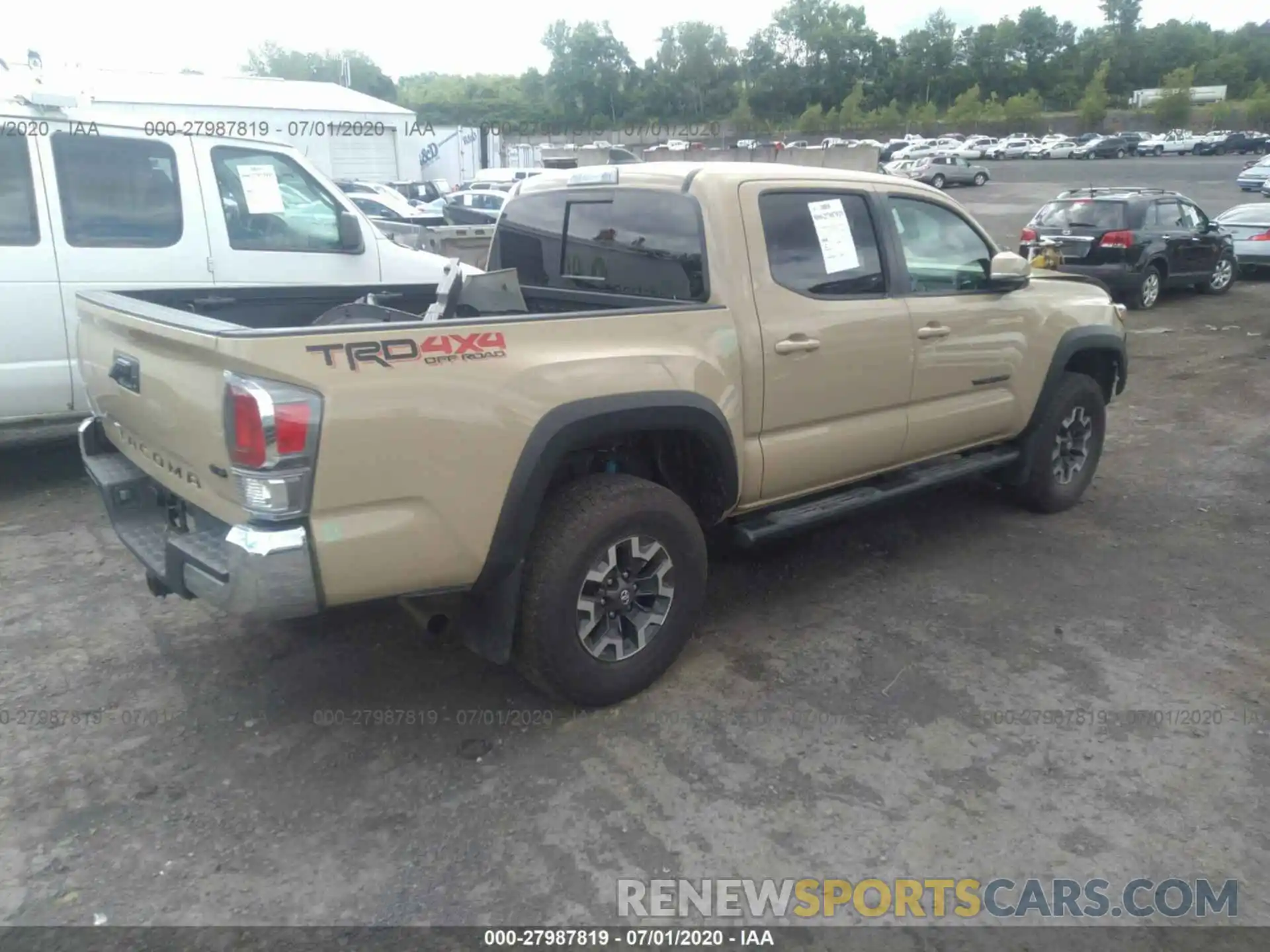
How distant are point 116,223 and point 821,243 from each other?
13.6ft

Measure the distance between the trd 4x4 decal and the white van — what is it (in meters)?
2.30

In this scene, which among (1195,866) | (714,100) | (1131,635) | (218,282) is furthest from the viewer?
(714,100)

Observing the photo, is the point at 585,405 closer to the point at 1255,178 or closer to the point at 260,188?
the point at 260,188

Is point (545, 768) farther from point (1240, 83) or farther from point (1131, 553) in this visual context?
point (1240, 83)

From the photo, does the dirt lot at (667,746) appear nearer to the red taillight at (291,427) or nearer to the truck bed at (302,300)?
the red taillight at (291,427)

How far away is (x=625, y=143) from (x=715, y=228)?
71535 mm

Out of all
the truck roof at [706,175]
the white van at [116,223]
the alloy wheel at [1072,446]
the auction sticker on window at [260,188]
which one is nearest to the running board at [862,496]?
the alloy wheel at [1072,446]

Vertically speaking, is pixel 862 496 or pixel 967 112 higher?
pixel 967 112

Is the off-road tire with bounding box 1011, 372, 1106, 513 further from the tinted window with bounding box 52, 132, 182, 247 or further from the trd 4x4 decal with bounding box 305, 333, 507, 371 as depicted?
the tinted window with bounding box 52, 132, 182, 247

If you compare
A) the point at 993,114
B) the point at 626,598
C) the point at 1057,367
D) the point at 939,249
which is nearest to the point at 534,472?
the point at 626,598

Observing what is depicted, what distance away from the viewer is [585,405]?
338 cm

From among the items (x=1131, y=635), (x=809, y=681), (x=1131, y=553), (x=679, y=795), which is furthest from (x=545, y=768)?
(x=1131, y=553)

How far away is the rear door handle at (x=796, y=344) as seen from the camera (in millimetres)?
4031

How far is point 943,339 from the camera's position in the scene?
479cm
